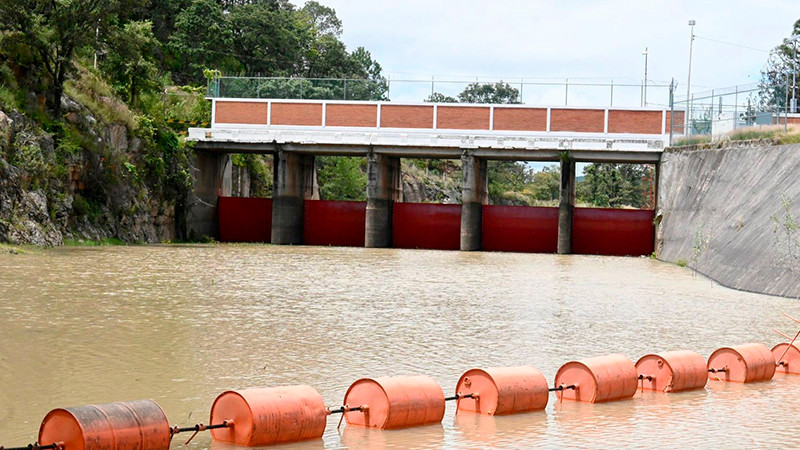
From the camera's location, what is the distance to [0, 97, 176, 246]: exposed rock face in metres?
31.8

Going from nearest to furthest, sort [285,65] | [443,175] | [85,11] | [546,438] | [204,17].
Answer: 1. [546,438]
2. [85,11]
3. [204,17]
4. [285,65]
5. [443,175]

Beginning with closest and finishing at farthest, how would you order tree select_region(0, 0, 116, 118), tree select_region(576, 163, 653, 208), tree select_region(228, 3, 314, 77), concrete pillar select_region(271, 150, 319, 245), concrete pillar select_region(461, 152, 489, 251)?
tree select_region(0, 0, 116, 118) < concrete pillar select_region(461, 152, 489, 251) < concrete pillar select_region(271, 150, 319, 245) < tree select_region(228, 3, 314, 77) < tree select_region(576, 163, 653, 208)

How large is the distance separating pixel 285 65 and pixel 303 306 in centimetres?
6173

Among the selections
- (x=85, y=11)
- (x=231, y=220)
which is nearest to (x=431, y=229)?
(x=231, y=220)

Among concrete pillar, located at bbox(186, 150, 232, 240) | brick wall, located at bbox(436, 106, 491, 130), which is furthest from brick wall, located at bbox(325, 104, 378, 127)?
concrete pillar, located at bbox(186, 150, 232, 240)

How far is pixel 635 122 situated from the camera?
1865 inches

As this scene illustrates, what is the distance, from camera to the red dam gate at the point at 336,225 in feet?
165

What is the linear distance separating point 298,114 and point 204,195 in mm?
6058

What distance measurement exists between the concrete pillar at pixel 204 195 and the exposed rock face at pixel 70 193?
7.75 feet

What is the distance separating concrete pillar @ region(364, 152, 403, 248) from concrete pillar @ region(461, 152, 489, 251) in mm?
3927

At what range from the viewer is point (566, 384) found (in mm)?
11086

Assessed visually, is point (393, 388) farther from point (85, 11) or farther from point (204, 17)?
point (204, 17)

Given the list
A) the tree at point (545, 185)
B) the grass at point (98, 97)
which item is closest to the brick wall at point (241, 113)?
the grass at point (98, 97)

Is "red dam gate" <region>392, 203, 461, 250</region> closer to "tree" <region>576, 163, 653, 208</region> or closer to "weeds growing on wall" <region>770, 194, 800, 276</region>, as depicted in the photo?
"weeds growing on wall" <region>770, 194, 800, 276</region>
